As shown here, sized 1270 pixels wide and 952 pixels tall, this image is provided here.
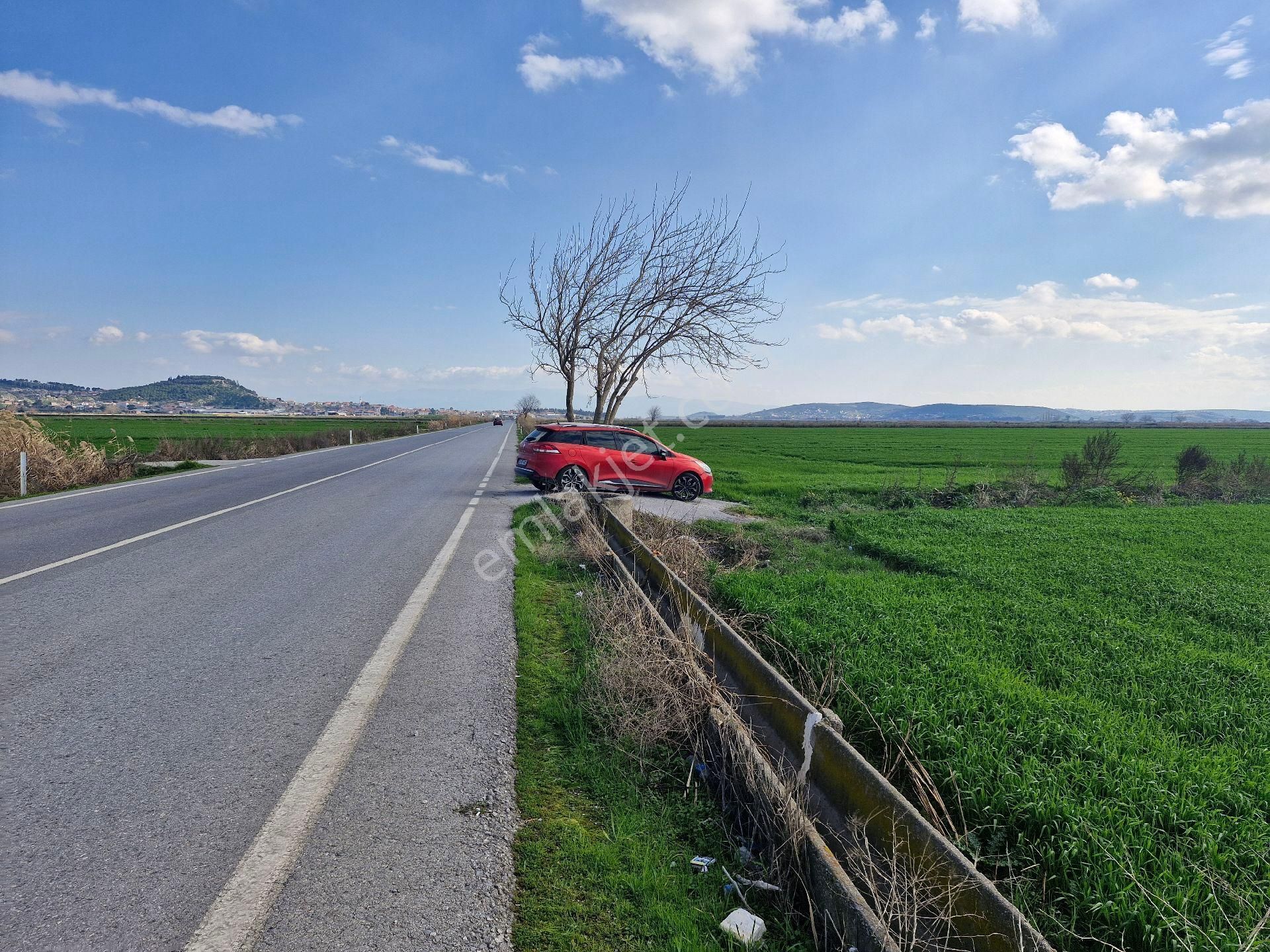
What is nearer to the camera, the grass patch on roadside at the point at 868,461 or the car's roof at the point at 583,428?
the car's roof at the point at 583,428

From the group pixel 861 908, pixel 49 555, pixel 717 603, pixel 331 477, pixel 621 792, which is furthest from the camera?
pixel 331 477

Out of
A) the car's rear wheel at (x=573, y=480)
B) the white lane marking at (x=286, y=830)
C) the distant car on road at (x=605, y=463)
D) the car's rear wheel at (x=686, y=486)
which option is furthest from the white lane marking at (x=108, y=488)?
the car's rear wheel at (x=686, y=486)

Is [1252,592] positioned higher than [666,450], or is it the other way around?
[666,450]

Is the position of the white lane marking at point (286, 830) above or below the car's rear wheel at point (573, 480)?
below

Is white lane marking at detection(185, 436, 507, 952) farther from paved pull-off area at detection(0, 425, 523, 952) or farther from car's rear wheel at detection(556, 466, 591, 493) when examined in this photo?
car's rear wheel at detection(556, 466, 591, 493)

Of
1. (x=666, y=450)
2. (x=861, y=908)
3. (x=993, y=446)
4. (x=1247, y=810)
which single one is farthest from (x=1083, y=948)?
(x=993, y=446)

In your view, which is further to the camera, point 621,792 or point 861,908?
point 621,792

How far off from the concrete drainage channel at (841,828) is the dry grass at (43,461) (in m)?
17.2

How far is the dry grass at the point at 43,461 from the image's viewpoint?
14.9 m

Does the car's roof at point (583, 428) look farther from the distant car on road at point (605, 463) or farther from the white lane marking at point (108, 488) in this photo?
the white lane marking at point (108, 488)

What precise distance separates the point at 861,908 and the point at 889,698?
2147 mm

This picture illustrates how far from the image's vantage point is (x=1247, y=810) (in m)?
3.17

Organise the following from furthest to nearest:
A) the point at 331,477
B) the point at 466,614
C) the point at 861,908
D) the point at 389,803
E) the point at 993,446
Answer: the point at 993,446
the point at 331,477
the point at 466,614
the point at 389,803
the point at 861,908

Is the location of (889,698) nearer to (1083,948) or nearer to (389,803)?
(1083,948)
